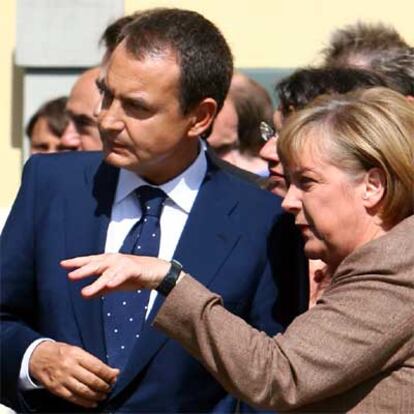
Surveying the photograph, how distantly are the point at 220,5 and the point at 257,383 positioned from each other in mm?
3918

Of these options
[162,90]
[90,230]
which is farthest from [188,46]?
[90,230]

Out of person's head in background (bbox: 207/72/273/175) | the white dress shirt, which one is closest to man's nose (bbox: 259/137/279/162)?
the white dress shirt

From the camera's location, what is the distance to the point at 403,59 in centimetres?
454

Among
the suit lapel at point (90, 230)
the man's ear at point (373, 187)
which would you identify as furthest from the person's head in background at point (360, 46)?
the man's ear at point (373, 187)

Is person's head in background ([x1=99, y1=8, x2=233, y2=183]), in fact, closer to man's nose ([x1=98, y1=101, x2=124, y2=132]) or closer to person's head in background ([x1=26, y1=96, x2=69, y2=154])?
man's nose ([x1=98, y1=101, x2=124, y2=132])

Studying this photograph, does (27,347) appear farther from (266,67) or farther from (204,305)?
(266,67)

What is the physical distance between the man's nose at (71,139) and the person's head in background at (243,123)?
60 cm

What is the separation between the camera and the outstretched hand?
9.58 ft

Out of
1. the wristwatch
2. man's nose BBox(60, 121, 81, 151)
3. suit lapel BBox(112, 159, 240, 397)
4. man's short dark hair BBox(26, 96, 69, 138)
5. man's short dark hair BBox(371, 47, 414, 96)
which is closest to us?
the wristwatch

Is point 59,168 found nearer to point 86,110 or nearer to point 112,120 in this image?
point 112,120

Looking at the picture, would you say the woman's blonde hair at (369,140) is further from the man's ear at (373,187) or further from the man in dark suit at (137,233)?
the man in dark suit at (137,233)

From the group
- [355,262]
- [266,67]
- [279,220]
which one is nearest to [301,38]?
[266,67]

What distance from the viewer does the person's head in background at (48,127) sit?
6.26 metres

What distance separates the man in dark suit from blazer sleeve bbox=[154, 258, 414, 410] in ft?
1.37
